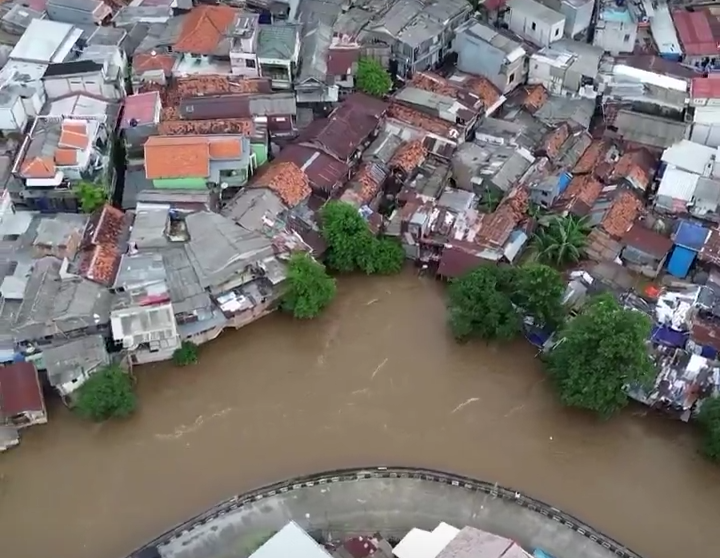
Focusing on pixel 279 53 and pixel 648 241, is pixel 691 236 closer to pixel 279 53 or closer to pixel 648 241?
pixel 648 241

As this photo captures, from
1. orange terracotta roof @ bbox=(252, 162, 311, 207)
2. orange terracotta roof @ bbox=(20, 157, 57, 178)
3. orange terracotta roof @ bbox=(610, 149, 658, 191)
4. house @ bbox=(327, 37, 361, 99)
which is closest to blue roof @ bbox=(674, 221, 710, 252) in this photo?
orange terracotta roof @ bbox=(610, 149, 658, 191)

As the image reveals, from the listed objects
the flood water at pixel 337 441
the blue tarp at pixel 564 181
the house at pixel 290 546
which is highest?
the blue tarp at pixel 564 181

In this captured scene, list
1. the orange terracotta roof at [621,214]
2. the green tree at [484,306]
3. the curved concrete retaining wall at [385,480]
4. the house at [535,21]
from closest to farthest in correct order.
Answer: the curved concrete retaining wall at [385,480], the green tree at [484,306], the orange terracotta roof at [621,214], the house at [535,21]

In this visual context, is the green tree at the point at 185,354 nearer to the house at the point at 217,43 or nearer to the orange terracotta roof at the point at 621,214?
the house at the point at 217,43

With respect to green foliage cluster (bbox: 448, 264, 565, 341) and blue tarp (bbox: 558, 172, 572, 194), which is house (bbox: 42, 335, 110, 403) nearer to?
green foliage cluster (bbox: 448, 264, 565, 341)

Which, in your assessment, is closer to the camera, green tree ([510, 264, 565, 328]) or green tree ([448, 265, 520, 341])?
green tree ([510, 264, 565, 328])

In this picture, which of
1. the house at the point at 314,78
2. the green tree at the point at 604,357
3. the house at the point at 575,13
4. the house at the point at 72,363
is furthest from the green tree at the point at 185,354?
the house at the point at 575,13
